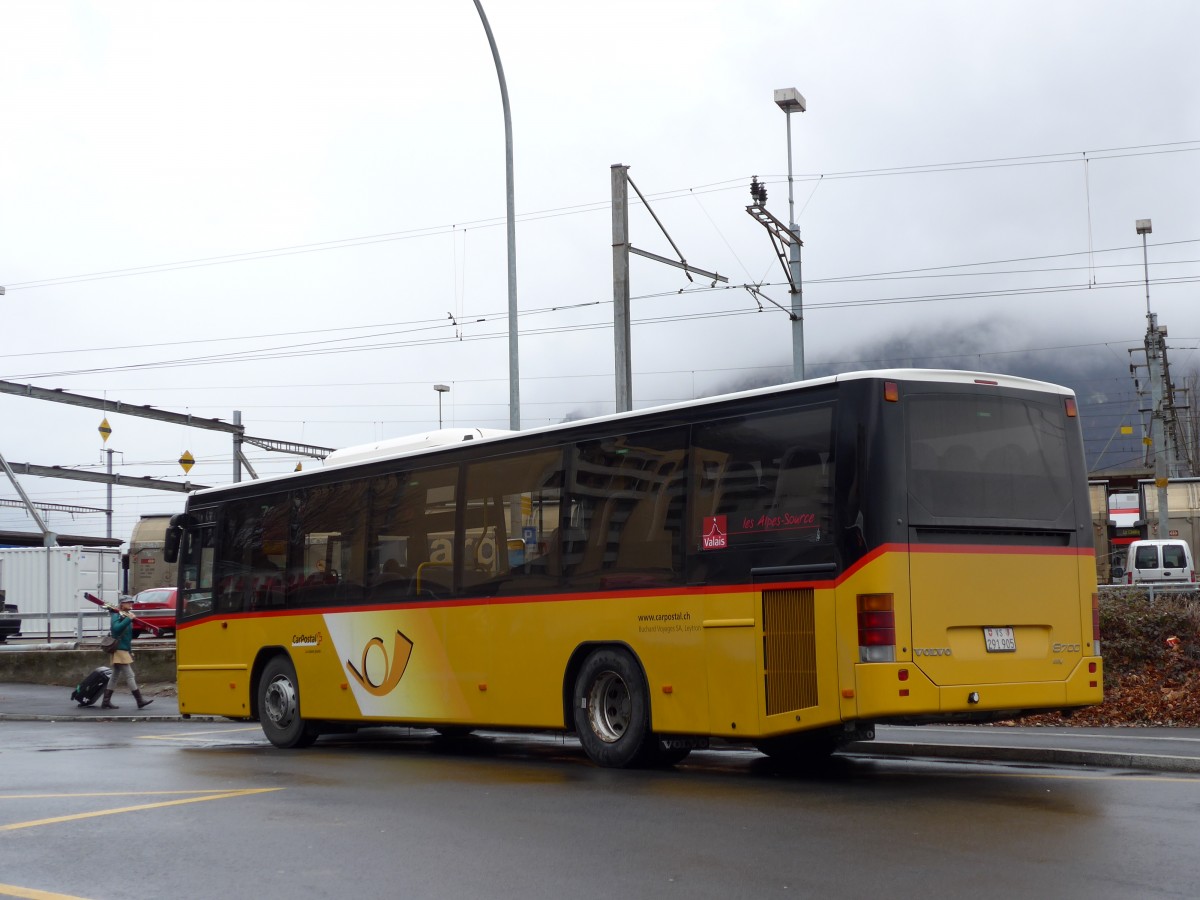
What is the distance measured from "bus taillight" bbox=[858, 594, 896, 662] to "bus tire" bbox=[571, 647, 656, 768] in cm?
240

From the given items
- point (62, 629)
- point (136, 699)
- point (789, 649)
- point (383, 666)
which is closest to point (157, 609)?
point (62, 629)

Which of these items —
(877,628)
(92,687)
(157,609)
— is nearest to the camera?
(877,628)

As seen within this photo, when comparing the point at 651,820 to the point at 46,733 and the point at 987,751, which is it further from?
the point at 46,733

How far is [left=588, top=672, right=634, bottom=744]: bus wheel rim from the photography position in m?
12.5

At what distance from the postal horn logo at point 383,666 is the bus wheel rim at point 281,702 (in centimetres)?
121

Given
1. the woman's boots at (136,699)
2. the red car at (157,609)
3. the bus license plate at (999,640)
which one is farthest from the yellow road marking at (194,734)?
the red car at (157,609)

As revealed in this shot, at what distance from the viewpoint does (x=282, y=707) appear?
54.3 ft

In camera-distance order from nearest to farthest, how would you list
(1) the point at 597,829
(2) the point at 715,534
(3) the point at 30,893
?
(3) the point at 30,893, (1) the point at 597,829, (2) the point at 715,534

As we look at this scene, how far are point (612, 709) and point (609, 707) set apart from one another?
0.04 meters

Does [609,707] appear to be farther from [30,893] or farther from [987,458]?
[30,893]

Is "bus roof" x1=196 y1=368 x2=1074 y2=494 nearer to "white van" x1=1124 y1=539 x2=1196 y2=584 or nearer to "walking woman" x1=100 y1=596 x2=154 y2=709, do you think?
"walking woman" x1=100 y1=596 x2=154 y2=709

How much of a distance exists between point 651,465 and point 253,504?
674 cm

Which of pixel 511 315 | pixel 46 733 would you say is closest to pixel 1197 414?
pixel 511 315

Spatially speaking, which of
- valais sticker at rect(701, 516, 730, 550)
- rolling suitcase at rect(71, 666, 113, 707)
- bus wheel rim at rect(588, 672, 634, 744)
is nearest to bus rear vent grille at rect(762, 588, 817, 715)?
valais sticker at rect(701, 516, 730, 550)
